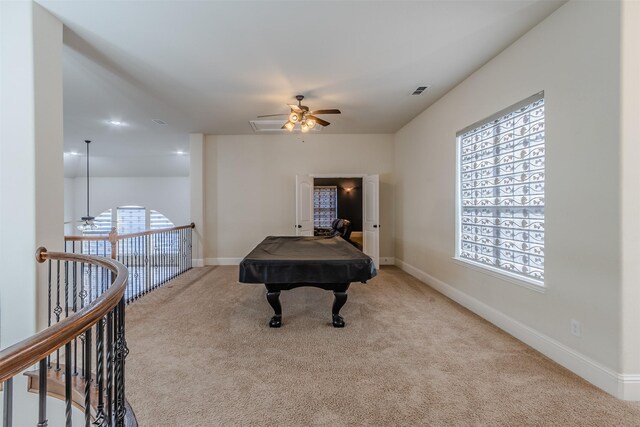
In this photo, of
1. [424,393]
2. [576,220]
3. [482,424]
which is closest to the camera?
[482,424]

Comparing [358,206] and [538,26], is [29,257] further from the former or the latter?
[358,206]

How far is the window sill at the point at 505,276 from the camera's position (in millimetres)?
2461

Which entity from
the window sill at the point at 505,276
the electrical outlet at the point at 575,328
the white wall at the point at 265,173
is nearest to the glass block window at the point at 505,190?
the window sill at the point at 505,276

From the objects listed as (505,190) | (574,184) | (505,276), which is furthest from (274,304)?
(574,184)

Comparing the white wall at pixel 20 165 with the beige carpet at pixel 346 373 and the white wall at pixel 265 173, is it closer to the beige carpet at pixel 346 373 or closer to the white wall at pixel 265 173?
the beige carpet at pixel 346 373

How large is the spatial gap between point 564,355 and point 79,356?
13.3ft

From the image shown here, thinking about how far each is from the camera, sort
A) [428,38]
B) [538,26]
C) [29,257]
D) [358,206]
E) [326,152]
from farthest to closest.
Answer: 1. [358,206]
2. [326,152]
3. [428,38]
4. [538,26]
5. [29,257]

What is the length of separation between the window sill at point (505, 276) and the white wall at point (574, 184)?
0.05 metres

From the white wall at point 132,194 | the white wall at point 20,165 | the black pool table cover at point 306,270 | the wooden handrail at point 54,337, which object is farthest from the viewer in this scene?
the white wall at point 132,194

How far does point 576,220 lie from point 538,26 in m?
1.70

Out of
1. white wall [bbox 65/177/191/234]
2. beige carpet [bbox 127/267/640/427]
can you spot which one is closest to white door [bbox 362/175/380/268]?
beige carpet [bbox 127/267/640/427]

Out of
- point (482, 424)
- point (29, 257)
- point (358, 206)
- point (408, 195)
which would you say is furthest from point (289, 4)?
point (358, 206)

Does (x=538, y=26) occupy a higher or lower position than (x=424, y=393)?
higher

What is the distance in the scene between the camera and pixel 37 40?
2.29 m
